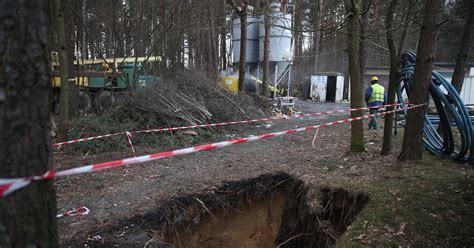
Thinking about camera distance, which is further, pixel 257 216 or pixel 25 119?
pixel 257 216

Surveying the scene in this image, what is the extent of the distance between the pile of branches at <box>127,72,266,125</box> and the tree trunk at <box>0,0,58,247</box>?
8.79 metres

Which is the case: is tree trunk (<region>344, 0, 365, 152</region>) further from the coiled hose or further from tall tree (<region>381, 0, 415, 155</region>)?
the coiled hose

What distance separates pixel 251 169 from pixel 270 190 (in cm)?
66

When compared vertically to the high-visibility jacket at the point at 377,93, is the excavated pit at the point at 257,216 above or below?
below

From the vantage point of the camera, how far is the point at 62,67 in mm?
8117

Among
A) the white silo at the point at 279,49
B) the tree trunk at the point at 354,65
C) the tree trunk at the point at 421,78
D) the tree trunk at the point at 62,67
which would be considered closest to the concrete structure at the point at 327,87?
the white silo at the point at 279,49

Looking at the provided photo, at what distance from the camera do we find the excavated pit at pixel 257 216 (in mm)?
5246

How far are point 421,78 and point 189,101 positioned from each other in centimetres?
702

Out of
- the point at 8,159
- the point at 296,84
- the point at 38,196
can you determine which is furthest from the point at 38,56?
the point at 296,84

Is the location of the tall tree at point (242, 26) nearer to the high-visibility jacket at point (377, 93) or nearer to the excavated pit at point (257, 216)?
the high-visibility jacket at point (377, 93)

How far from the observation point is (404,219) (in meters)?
4.05

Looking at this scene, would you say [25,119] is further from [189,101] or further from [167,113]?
[189,101]

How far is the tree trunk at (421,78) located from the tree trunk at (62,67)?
24.0 ft

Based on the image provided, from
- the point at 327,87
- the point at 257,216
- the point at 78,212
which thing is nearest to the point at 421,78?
the point at 257,216
